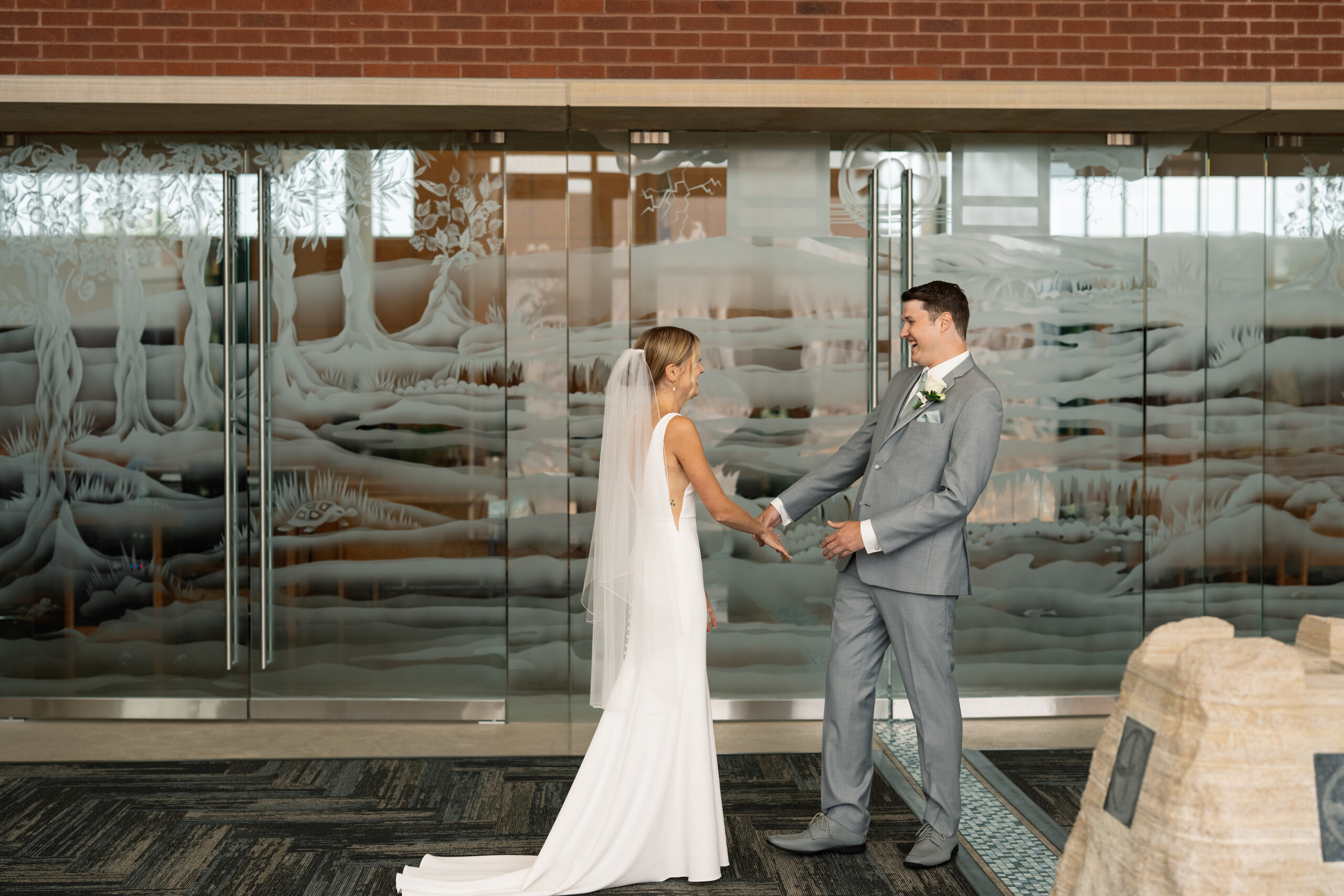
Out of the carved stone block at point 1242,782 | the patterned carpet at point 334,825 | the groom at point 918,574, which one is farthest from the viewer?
the groom at point 918,574

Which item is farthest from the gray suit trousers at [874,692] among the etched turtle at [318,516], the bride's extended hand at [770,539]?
the etched turtle at [318,516]

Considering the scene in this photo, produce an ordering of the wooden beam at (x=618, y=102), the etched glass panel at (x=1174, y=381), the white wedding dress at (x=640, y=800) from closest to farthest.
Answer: the white wedding dress at (x=640, y=800) < the wooden beam at (x=618, y=102) < the etched glass panel at (x=1174, y=381)

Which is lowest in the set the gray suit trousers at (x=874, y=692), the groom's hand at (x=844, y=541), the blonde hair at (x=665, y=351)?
the gray suit trousers at (x=874, y=692)

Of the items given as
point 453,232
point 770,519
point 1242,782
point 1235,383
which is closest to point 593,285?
point 453,232

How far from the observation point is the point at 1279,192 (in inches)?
196

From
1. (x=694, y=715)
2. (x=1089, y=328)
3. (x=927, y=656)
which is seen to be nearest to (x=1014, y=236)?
(x=1089, y=328)

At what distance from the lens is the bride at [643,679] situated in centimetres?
304

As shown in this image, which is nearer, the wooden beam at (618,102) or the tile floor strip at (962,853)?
the tile floor strip at (962,853)

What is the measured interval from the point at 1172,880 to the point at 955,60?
11.4 feet

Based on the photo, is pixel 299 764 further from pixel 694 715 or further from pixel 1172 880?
pixel 1172 880

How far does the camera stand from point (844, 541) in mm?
3270

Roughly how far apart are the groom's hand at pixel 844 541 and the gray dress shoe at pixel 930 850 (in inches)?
34.7

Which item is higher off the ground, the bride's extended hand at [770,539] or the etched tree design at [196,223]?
the etched tree design at [196,223]

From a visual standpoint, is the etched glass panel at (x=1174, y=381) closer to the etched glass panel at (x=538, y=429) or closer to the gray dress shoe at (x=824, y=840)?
the gray dress shoe at (x=824, y=840)
